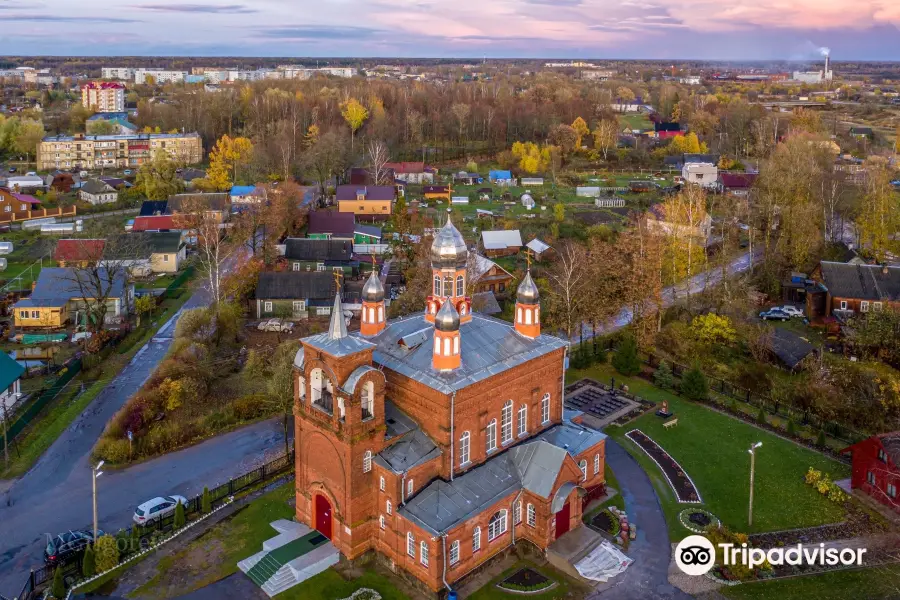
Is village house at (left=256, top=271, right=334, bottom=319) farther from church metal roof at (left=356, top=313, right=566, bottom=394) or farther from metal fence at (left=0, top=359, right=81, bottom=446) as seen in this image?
church metal roof at (left=356, top=313, right=566, bottom=394)

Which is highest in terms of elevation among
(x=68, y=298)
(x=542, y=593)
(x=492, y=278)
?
(x=492, y=278)

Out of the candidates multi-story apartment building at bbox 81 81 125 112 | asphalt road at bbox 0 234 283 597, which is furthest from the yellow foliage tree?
multi-story apartment building at bbox 81 81 125 112

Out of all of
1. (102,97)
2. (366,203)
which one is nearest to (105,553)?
(366,203)

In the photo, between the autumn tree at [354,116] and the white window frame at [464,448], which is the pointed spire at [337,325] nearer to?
the white window frame at [464,448]

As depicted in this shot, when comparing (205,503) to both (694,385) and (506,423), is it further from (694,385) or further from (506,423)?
(694,385)

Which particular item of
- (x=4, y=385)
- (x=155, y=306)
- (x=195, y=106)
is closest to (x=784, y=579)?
(x=4, y=385)

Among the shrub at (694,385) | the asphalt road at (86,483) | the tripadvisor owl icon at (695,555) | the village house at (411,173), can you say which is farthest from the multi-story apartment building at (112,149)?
the tripadvisor owl icon at (695,555)
